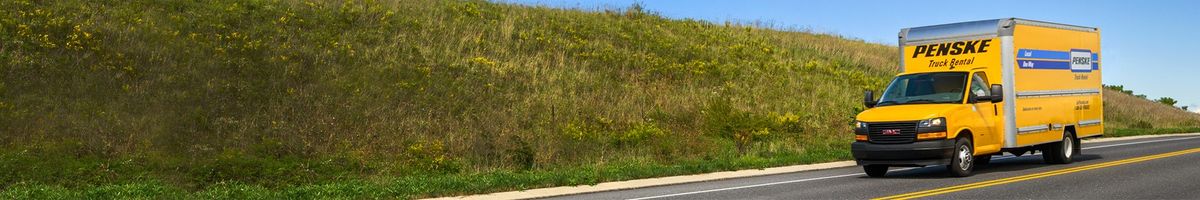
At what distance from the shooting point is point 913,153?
16.7 metres

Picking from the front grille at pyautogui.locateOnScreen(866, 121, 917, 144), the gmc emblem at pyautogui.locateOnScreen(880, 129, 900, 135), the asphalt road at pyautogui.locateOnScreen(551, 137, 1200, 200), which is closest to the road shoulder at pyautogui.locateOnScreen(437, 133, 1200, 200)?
the asphalt road at pyautogui.locateOnScreen(551, 137, 1200, 200)

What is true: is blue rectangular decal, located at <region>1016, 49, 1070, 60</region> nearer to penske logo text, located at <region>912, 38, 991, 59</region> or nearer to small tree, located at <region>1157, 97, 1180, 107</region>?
penske logo text, located at <region>912, 38, 991, 59</region>

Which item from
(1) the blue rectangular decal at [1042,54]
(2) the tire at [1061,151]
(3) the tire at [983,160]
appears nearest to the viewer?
(1) the blue rectangular decal at [1042,54]

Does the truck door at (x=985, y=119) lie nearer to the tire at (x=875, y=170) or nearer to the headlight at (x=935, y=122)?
the headlight at (x=935, y=122)

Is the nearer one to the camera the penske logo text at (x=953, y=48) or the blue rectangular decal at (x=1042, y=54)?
the penske logo text at (x=953, y=48)

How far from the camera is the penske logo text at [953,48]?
18422 mm

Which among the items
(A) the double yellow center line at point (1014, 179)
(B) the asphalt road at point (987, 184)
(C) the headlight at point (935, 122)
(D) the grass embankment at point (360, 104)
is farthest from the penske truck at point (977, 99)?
(D) the grass embankment at point (360, 104)

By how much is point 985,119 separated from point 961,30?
1916mm

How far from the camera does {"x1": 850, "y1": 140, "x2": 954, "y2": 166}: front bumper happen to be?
16.6 meters

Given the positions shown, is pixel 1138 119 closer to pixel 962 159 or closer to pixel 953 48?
pixel 953 48

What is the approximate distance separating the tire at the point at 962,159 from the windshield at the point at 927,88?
787 mm

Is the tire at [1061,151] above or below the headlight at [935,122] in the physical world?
below

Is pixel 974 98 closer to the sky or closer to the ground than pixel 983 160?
closer to the sky

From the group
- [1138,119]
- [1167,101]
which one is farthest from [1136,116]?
[1167,101]
